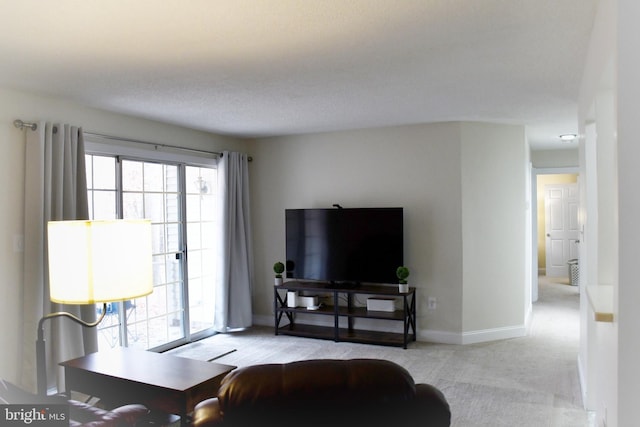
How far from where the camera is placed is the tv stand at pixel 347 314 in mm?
5152

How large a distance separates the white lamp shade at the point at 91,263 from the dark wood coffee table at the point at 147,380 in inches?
36.0

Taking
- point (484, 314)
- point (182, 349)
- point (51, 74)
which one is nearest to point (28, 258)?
point (51, 74)

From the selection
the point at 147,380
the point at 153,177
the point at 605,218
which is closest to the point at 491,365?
the point at 605,218

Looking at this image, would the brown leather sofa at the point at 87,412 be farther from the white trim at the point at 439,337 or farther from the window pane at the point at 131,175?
the white trim at the point at 439,337

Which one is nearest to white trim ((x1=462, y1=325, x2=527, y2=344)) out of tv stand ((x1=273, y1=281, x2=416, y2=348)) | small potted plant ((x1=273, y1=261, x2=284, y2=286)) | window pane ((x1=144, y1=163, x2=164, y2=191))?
tv stand ((x1=273, y1=281, x2=416, y2=348))

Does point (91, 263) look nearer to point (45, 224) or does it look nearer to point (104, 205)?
point (45, 224)

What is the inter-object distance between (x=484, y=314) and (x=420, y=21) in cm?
389

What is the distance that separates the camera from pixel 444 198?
209 inches

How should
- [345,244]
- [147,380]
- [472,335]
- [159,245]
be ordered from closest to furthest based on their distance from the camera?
[147,380] < [159,245] < [472,335] < [345,244]

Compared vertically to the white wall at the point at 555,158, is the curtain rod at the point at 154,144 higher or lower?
lower

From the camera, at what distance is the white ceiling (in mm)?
2260

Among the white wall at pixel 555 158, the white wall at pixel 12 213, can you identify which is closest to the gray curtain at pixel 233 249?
the white wall at pixel 12 213

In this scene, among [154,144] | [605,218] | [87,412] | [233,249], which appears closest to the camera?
[87,412]

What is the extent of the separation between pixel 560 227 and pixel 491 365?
22.4 feet
